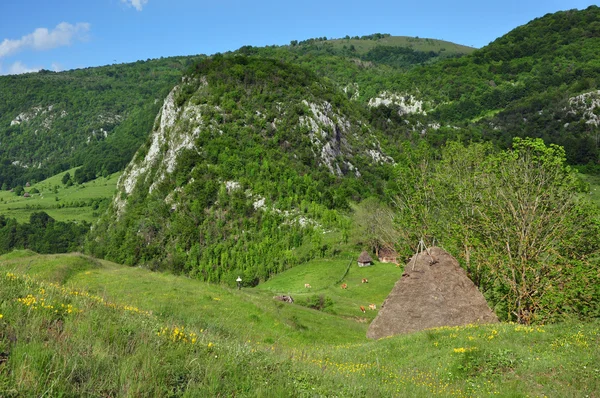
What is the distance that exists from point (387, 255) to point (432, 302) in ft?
210

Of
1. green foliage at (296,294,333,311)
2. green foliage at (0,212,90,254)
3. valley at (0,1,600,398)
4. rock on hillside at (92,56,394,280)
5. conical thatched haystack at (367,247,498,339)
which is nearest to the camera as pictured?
valley at (0,1,600,398)

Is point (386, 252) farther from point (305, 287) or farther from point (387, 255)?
point (305, 287)

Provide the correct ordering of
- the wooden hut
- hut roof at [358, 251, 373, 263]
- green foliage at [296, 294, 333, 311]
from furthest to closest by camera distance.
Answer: the wooden hut
hut roof at [358, 251, 373, 263]
green foliage at [296, 294, 333, 311]

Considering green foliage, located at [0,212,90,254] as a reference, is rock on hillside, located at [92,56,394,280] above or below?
above

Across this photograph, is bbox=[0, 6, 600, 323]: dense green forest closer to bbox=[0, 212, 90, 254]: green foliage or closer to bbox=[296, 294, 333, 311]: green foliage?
bbox=[296, 294, 333, 311]: green foliage

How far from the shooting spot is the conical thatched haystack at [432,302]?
23156 mm

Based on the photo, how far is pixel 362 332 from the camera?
3002 centimetres

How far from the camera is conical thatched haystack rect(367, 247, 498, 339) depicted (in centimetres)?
2316

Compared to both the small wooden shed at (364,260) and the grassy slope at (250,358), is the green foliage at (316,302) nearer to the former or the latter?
the grassy slope at (250,358)

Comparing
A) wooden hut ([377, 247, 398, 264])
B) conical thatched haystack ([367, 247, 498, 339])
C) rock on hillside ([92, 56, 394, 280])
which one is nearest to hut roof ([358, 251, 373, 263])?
wooden hut ([377, 247, 398, 264])

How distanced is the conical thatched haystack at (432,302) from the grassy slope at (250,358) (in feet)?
15.8

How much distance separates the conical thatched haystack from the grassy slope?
4.83 metres

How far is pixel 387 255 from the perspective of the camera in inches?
3403

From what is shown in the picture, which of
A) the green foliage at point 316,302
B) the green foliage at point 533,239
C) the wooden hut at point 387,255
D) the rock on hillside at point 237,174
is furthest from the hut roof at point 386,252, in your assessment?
the green foliage at point 533,239
